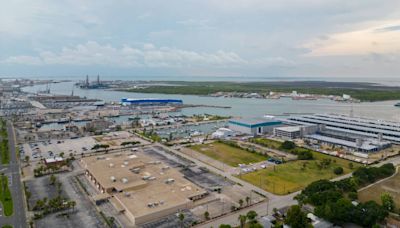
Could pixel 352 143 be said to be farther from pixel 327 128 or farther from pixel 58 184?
pixel 58 184

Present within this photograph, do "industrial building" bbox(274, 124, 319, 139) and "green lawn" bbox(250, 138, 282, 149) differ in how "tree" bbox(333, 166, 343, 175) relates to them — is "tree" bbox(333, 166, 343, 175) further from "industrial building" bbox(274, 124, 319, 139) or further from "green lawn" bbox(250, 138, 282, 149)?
"industrial building" bbox(274, 124, 319, 139)

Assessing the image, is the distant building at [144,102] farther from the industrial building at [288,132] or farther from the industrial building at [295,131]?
the industrial building at [295,131]

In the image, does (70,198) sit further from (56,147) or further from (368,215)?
(368,215)

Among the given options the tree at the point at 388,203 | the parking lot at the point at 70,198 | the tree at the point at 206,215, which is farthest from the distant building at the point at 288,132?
the parking lot at the point at 70,198

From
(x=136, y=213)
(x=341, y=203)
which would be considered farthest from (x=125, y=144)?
(x=341, y=203)

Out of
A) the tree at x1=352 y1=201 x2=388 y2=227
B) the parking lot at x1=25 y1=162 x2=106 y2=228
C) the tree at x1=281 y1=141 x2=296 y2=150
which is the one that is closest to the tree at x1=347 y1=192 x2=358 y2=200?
Result: the tree at x1=352 y1=201 x2=388 y2=227
